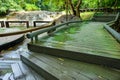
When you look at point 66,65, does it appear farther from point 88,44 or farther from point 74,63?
point 88,44

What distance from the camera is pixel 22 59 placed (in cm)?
436

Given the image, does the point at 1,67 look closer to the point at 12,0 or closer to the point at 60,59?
the point at 60,59

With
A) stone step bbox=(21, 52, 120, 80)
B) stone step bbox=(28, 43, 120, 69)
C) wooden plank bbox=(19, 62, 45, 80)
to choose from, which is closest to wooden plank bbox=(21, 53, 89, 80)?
stone step bbox=(21, 52, 120, 80)

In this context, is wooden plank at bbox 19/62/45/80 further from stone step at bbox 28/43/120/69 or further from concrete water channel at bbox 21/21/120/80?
stone step at bbox 28/43/120/69

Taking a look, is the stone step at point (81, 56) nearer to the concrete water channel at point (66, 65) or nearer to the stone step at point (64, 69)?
the concrete water channel at point (66, 65)

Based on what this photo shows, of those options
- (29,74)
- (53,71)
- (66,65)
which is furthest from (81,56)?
(29,74)

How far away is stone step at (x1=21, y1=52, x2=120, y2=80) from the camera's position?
112 inches

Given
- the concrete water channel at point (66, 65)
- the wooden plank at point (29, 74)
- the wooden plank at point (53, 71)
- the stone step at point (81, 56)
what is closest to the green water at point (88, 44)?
the concrete water channel at point (66, 65)

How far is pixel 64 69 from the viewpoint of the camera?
318 cm

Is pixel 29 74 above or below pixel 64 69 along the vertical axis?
below

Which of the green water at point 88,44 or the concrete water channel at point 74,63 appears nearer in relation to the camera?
the concrete water channel at point 74,63

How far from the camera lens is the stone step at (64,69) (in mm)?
2840

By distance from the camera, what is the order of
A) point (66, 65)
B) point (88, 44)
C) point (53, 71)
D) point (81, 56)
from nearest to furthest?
point (53, 71)
point (66, 65)
point (81, 56)
point (88, 44)

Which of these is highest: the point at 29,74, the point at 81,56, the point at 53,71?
the point at 81,56
